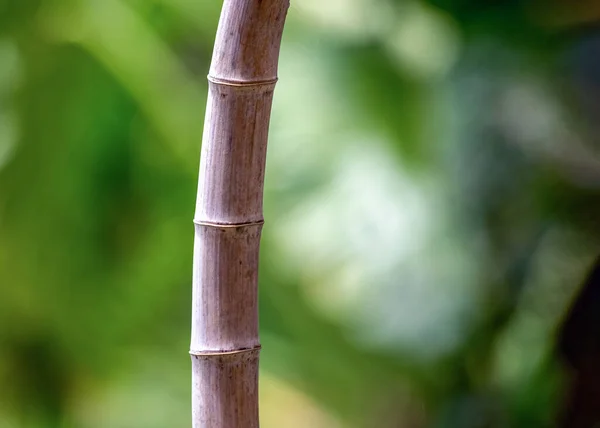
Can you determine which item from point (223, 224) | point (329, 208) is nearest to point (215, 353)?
point (223, 224)

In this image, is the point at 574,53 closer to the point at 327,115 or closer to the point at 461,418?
the point at 327,115

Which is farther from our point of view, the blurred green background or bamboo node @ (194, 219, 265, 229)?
the blurred green background

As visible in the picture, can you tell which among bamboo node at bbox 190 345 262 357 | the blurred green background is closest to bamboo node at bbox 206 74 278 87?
bamboo node at bbox 190 345 262 357

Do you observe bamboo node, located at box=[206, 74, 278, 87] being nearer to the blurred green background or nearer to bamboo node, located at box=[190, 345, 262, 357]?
bamboo node, located at box=[190, 345, 262, 357]

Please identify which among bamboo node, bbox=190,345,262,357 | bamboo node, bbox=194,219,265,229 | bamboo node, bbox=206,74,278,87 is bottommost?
bamboo node, bbox=190,345,262,357

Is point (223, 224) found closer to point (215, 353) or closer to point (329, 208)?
point (215, 353)

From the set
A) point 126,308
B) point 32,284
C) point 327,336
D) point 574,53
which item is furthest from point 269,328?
point 574,53

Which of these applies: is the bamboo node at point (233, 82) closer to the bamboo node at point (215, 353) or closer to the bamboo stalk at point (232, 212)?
the bamboo stalk at point (232, 212)
